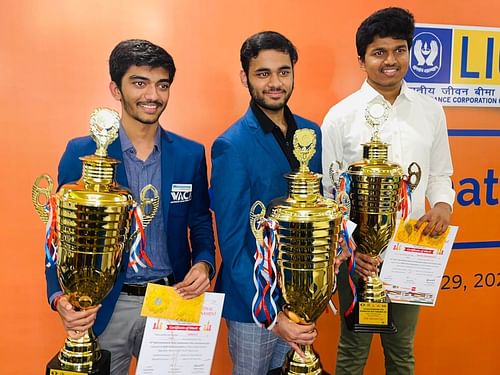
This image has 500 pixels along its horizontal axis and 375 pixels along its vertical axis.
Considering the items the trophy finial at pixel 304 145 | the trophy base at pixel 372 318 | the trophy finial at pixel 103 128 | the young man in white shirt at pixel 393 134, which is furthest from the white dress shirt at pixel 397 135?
the trophy finial at pixel 103 128

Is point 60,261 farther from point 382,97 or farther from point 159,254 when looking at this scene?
point 382,97

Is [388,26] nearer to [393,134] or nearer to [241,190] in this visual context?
[393,134]

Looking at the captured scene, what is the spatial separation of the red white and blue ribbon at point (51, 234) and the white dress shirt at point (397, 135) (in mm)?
892

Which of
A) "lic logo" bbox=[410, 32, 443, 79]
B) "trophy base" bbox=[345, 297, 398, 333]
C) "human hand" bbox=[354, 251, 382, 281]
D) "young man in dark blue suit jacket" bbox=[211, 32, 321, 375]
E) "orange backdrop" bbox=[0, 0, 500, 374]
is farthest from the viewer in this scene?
"lic logo" bbox=[410, 32, 443, 79]

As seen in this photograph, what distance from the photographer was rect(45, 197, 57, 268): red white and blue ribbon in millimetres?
1237

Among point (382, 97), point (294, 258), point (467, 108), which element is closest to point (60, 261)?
point (294, 258)

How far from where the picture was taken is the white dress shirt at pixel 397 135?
5.95ft

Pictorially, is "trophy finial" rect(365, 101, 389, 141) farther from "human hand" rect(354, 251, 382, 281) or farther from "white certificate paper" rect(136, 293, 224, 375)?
"white certificate paper" rect(136, 293, 224, 375)

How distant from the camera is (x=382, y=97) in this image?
183 cm

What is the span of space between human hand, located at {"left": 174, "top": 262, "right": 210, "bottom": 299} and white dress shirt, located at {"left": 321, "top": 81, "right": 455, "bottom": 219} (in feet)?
1.93

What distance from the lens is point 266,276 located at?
126 cm

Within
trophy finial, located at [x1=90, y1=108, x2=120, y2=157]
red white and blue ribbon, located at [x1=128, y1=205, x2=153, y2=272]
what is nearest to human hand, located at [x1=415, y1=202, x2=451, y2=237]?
red white and blue ribbon, located at [x1=128, y1=205, x2=153, y2=272]

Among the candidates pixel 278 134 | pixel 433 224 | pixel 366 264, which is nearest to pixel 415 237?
pixel 433 224

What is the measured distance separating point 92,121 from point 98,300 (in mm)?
417
